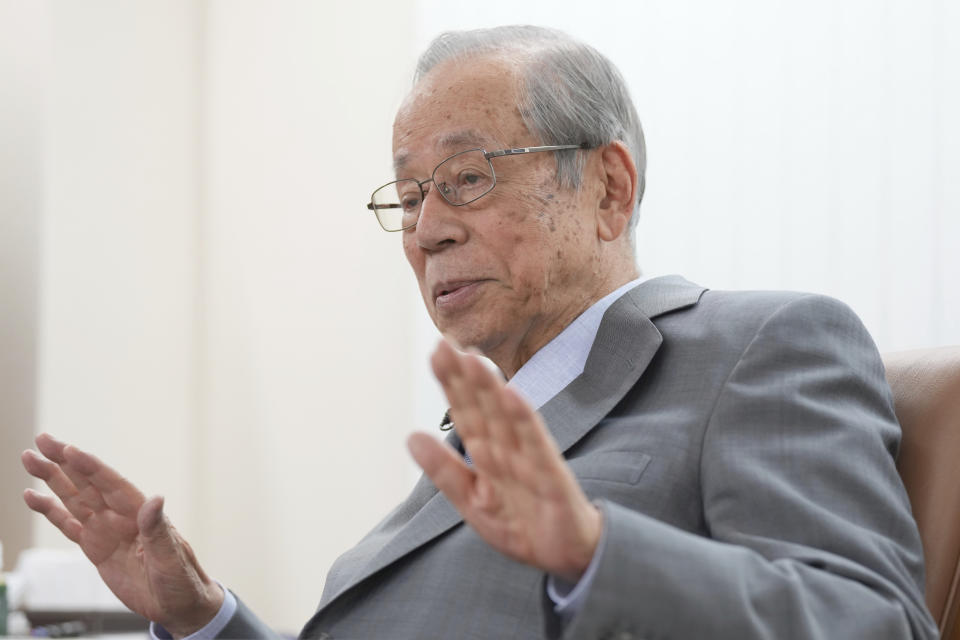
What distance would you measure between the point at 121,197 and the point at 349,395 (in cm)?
105

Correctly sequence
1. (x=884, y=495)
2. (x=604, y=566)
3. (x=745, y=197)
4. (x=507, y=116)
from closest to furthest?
(x=604, y=566) → (x=884, y=495) → (x=507, y=116) → (x=745, y=197)

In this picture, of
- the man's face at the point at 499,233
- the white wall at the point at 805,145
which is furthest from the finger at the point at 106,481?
the white wall at the point at 805,145

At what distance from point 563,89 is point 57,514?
0.89 m

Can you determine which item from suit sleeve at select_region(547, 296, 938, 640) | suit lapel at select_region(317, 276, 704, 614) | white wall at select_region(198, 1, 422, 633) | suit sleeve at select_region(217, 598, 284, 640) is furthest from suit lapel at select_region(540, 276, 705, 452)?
white wall at select_region(198, 1, 422, 633)

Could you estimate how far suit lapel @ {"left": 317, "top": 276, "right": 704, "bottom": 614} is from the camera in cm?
110

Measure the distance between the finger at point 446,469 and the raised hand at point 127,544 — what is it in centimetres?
64

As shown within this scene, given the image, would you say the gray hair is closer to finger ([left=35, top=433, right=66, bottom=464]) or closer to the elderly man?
the elderly man

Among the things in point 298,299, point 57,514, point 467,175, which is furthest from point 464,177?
point 298,299

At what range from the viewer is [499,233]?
52.7 inches

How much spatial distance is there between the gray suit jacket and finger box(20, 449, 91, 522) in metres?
0.37

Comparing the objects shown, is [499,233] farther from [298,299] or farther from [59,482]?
[298,299]

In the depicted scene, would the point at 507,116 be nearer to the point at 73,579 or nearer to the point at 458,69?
the point at 458,69

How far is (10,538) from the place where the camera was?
10.2ft

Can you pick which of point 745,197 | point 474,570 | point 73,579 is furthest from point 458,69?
point 73,579
